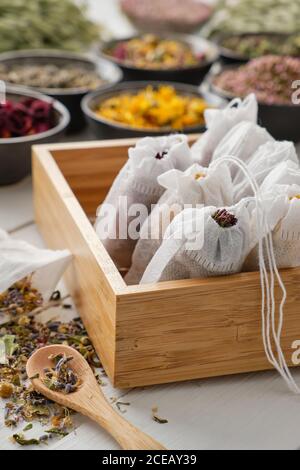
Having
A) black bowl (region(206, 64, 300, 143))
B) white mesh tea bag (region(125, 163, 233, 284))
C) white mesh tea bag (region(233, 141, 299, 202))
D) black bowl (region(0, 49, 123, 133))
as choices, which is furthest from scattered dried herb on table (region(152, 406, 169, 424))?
black bowl (region(0, 49, 123, 133))

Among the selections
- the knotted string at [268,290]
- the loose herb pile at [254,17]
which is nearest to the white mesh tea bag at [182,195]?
the knotted string at [268,290]

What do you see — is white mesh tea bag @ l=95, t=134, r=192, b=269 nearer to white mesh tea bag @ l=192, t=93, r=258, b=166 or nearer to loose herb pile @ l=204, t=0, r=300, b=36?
white mesh tea bag @ l=192, t=93, r=258, b=166

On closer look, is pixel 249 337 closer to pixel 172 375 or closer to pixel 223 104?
pixel 172 375

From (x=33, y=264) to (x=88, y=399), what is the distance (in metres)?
0.27

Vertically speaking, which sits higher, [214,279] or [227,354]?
[214,279]

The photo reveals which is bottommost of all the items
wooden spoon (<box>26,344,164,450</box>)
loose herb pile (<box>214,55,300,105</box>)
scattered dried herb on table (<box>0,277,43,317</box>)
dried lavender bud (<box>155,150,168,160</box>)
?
scattered dried herb on table (<box>0,277,43,317</box>)

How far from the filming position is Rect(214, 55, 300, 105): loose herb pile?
5.87 feet

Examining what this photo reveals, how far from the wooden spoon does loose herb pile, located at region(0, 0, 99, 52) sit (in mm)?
1381

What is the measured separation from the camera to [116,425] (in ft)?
3.06

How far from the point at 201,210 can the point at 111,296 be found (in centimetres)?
16

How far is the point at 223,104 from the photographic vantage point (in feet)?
5.90

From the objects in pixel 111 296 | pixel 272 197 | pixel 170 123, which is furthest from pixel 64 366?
pixel 170 123

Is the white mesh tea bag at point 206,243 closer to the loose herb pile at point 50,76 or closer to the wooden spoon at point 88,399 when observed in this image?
the wooden spoon at point 88,399
